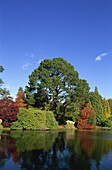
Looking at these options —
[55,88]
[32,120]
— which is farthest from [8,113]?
[55,88]

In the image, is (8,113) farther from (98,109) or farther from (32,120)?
(98,109)

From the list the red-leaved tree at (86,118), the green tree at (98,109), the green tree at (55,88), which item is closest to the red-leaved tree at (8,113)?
the green tree at (55,88)

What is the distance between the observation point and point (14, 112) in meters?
42.7

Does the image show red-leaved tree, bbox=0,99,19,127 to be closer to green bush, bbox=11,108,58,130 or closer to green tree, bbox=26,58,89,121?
green bush, bbox=11,108,58,130

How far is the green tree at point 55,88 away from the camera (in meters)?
51.9

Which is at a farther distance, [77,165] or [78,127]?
[78,127]

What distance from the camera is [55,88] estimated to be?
52.4m

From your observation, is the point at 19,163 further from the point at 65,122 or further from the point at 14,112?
the point at 65,122

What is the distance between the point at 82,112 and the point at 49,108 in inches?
310

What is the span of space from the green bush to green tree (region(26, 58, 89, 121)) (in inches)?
231

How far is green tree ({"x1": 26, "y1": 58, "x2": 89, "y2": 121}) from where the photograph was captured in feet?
170

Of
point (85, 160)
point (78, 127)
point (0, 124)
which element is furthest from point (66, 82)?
point (85, 160)

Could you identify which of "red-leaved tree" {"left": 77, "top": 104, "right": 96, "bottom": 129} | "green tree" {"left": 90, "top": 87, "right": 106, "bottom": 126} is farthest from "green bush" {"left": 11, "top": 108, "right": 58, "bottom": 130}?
"green tree" {"left": 90, "top": 87, "right": 106, "bottom": 126}

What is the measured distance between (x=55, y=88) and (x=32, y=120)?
36.9ft
